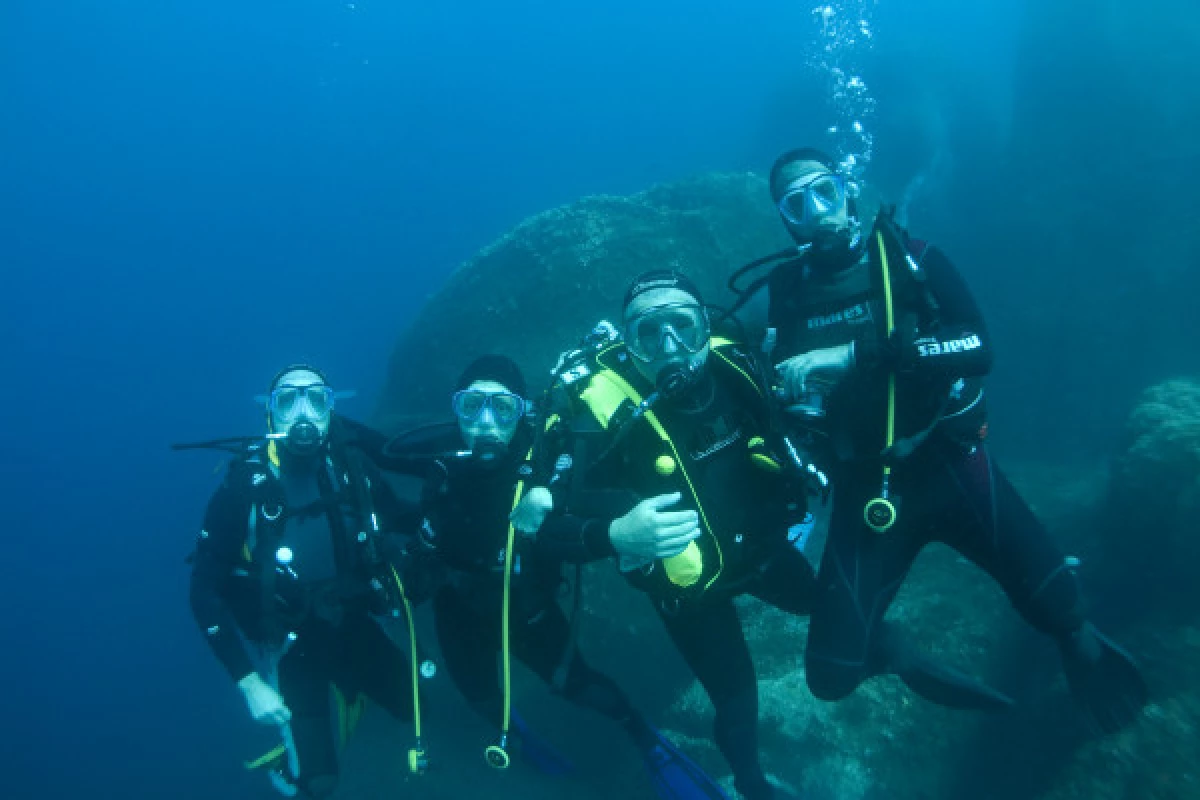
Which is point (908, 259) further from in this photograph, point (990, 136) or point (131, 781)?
point (131, 781)

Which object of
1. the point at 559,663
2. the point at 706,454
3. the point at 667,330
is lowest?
the point at 559,663

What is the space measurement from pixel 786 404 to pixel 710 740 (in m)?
4.67

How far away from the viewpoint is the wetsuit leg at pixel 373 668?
16.5 feet

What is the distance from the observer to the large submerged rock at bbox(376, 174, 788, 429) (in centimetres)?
1009

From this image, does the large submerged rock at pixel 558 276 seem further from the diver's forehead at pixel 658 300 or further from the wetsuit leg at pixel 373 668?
the diver's forehead at pixel 658 300

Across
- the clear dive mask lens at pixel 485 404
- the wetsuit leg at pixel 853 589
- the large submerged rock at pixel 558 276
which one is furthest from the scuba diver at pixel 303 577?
the large submerged rock at pixel 558 276

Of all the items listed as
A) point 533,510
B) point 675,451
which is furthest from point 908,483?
point 533,510

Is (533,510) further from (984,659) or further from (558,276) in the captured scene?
(558,276)

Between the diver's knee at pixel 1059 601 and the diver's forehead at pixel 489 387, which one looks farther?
the diver's forehead at pixel 489 387

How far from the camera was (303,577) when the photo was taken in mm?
4652

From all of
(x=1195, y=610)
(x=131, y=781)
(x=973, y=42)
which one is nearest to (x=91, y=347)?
(x=131, y=781)

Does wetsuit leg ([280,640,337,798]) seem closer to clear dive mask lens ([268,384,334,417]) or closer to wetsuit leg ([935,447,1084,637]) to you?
clear dive mask lens ([268,384,334,417])

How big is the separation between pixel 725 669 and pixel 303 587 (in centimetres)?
304

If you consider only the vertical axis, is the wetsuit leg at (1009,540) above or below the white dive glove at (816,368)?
below
